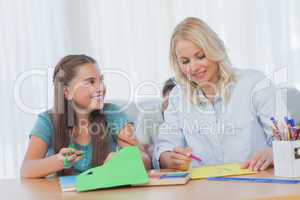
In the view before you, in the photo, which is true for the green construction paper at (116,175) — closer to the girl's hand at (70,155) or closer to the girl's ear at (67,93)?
the girl's hand at (70,155)

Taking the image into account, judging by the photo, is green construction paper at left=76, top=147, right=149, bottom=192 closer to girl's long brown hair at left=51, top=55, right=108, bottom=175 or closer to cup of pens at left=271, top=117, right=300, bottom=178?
cup of pens at left=271, top=117, right=300, bottom=178

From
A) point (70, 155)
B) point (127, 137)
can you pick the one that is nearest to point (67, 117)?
point (127, 137)

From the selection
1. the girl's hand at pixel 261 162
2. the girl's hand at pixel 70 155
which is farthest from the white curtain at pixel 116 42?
the girl's hand at pixel 261 162

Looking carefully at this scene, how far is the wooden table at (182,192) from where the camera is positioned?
933mm

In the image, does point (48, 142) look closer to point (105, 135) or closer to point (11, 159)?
point (105, 135)

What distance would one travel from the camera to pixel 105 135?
1656 mm

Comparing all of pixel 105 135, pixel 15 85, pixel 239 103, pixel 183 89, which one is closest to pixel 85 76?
pixel 105 135

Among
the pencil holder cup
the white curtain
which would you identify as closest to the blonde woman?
the pencil holder cup

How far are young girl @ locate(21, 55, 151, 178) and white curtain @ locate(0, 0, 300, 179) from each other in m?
0.59

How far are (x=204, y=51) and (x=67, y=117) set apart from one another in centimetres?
56

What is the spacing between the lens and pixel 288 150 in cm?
112

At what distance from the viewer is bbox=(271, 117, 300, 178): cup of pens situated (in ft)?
3.65

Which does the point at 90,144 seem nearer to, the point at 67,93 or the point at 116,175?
the point at 67,93

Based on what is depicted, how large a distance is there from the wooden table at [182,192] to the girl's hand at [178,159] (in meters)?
0.20
